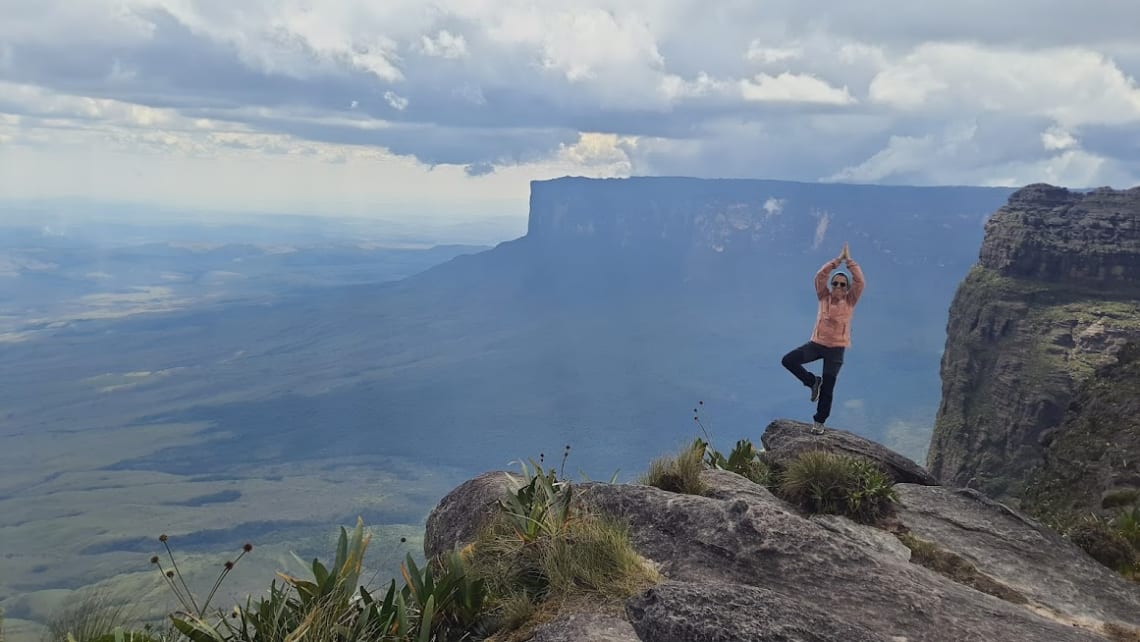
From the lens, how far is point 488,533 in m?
7.94

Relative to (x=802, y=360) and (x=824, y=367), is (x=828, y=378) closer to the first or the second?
(x=824, y=367)

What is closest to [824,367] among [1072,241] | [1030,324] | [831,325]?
[831,325]

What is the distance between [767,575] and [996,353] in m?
101

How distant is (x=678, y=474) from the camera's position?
32.3 ft

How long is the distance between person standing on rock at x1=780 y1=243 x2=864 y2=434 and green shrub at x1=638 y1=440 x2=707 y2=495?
3.84 metres

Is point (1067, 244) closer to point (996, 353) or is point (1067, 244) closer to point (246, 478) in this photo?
point (996, 353)

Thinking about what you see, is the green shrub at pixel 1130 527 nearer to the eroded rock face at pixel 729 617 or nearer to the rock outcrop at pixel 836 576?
the rock outcrop at pixel 836 576

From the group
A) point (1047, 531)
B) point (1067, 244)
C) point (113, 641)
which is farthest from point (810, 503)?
point (1067, 244)

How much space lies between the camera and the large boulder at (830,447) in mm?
11969

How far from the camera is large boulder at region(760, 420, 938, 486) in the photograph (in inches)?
471

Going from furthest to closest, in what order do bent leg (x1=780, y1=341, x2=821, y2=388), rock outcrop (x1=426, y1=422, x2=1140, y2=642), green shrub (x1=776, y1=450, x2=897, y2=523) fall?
bent leg (x1=780, y1=341, x2=821, y2=388) < green shrub (x1=776, y1=450, x2=897, y2=523) < rock outcrop (x1=426, y1=422, x2=1140, y2=642)

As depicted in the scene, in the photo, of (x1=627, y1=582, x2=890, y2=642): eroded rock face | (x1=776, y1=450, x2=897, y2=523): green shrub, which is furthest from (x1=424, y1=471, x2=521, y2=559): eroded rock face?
(x1=776, y1=450, x2=897, y2=523): green shrub

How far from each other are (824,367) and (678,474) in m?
5.19

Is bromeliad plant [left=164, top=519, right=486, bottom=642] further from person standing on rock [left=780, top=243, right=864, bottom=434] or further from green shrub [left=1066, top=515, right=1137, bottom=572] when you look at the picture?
green shrub [left=1066, top=515, right=1137, bottom=572]
